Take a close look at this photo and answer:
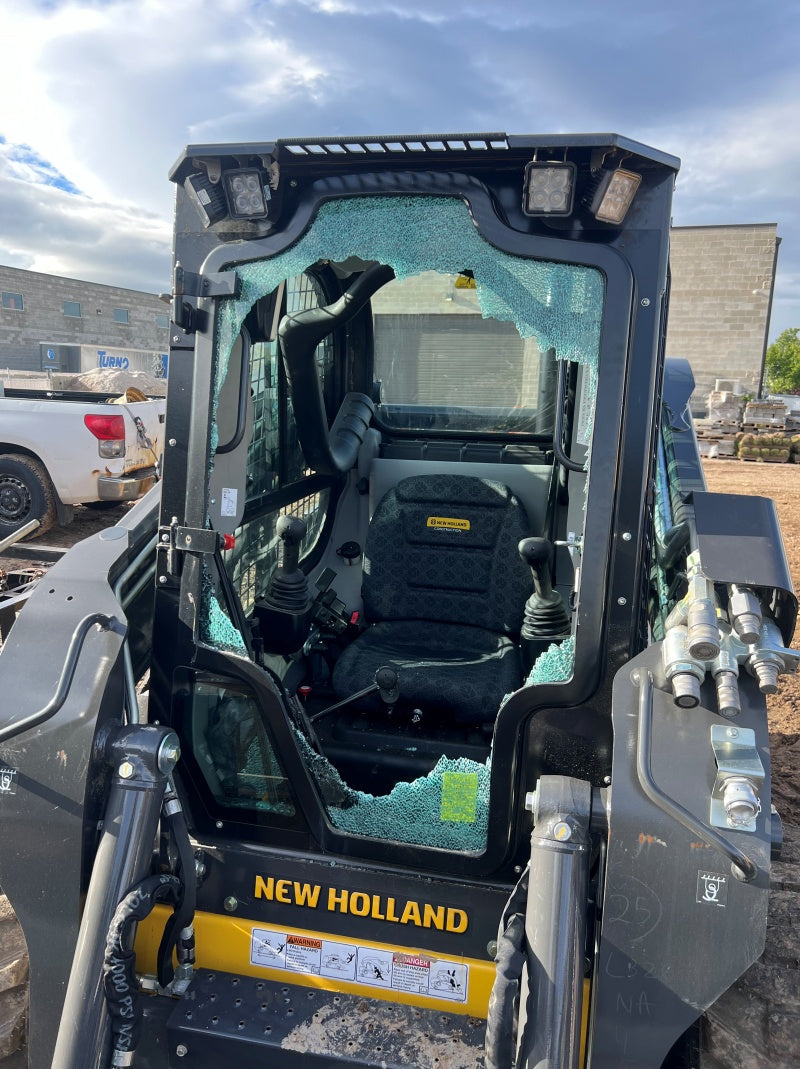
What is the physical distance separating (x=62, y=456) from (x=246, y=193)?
6586 millimetres

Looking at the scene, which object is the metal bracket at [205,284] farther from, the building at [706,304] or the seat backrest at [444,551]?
the building at [706,304]

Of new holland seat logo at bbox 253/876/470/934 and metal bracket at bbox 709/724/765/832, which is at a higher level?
metal bracket at bbox 709/724/765/832

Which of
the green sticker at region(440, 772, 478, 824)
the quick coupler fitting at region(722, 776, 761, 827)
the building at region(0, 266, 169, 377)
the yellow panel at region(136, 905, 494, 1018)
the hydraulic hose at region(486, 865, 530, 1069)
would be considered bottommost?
the yellow panel at region(136, 905, 494, 1018)

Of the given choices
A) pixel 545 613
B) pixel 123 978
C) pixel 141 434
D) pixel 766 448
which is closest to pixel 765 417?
pixel 766 448

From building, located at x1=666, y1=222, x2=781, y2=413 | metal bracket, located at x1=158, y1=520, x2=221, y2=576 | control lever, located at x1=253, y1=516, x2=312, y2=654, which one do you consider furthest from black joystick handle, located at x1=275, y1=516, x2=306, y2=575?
building, located at x1=666, y1=222, x2=781, y2=413

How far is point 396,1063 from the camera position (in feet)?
5.89

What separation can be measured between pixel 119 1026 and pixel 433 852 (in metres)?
0.82

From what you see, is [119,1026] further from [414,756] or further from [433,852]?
[414,756]

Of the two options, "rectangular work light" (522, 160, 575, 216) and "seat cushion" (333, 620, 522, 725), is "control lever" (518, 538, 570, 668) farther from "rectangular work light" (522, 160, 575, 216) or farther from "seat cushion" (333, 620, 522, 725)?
"rectangular work light" (522, 160, 575, 216)

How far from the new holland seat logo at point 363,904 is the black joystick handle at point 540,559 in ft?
3.52

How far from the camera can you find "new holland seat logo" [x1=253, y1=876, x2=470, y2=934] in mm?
1980

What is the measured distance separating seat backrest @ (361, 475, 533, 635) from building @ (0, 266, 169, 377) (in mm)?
20785

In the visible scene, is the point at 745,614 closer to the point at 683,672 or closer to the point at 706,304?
the point at 683,672

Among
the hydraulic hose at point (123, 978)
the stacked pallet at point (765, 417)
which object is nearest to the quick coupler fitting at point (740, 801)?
the hydraulic hose at point (123, 978)
